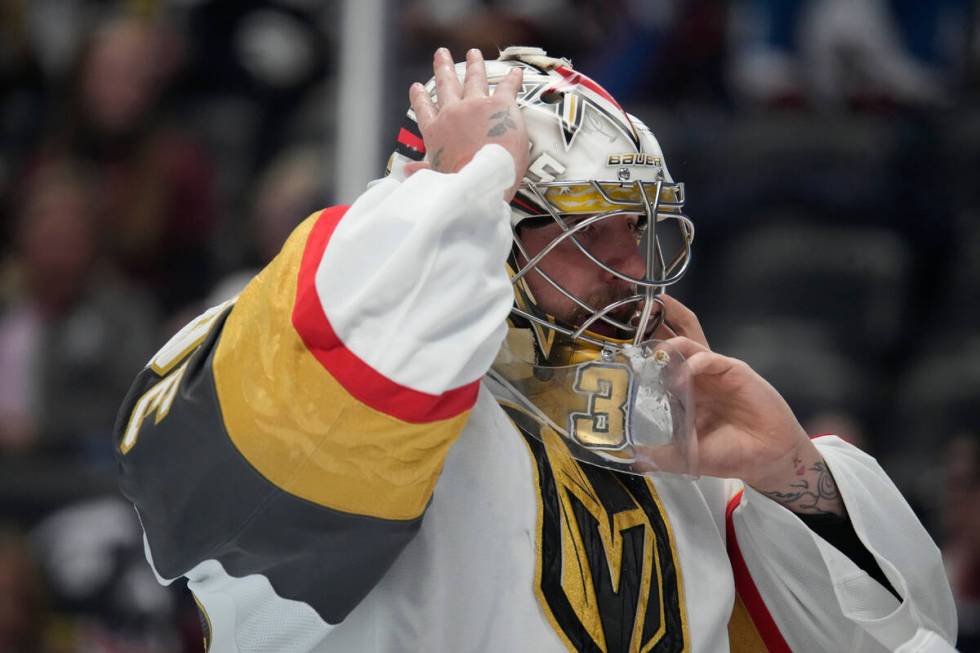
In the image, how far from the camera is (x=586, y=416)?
5.02 ft

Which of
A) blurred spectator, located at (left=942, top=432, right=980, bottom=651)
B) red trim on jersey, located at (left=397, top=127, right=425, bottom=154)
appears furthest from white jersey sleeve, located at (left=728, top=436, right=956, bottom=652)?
blurred spectator, located at (left=942, top=432, right=980, bottom=651)

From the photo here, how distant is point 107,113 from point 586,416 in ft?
9.62

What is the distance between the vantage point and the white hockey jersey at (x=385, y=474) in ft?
3.79

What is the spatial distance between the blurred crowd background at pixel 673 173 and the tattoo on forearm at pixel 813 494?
1.92 meters

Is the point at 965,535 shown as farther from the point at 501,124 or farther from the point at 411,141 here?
the point at 501,124

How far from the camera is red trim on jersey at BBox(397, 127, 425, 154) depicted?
152 centimetres

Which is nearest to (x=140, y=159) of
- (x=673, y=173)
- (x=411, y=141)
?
(x=673, y=173)

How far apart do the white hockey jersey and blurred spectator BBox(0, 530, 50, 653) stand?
7.27 feet

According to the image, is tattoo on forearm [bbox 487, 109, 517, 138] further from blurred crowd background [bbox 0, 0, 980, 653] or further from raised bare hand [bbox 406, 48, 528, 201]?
blurred crowd background [bbox 0, 0, 980, 653]

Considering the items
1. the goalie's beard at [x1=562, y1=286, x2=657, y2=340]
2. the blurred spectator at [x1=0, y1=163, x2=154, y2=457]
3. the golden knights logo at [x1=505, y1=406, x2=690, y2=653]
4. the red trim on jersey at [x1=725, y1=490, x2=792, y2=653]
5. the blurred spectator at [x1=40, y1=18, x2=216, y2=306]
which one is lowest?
the blurred spectator at [x1=0, y1=163, x2=154, y2=457]

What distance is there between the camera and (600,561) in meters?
1.48

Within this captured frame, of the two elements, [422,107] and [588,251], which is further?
[588,251]

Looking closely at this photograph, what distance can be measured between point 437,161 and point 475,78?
0.40 feet

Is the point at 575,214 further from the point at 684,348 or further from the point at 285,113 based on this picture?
the point at 285,113
